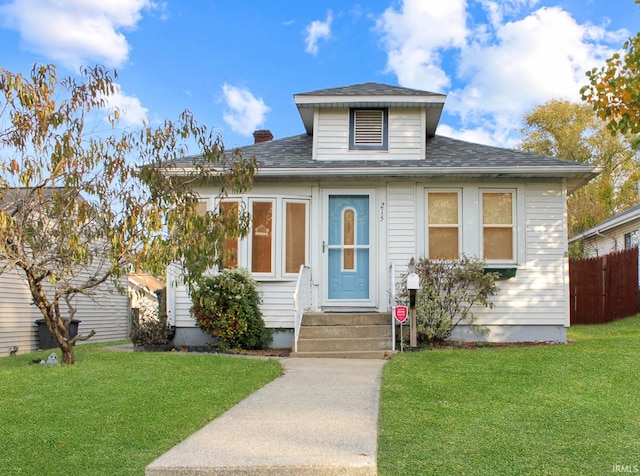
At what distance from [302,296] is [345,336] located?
1.06 meters

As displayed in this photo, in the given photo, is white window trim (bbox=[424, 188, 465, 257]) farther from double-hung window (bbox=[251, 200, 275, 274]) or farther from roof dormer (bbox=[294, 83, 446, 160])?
double-hung window (bbox=[251, 200, 275, 274])

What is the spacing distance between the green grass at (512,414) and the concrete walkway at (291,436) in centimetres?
20

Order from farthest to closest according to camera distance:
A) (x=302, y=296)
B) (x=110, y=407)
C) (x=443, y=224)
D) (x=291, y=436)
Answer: (x=443, y=224) < (x=302, y=296) < (x=110, y=407) < (x=291, y=436)

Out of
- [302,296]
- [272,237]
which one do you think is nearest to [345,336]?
[302,296]

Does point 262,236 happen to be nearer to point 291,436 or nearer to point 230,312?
point 230,312

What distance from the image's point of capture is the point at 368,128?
477 inches

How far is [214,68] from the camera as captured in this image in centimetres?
1209

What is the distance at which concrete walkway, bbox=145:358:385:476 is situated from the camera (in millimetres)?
4129

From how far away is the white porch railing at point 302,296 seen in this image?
989cm

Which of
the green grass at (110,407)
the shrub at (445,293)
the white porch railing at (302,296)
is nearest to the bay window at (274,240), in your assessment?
the white porch railing at (302,296)

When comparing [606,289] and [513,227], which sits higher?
[513,227]

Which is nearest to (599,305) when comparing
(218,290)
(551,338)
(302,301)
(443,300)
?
(551,338)

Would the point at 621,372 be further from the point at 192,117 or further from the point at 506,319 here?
the point at 192,117

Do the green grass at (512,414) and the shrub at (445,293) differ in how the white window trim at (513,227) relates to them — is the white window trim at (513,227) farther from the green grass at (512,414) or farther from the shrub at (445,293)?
the green grass at (512,414)
